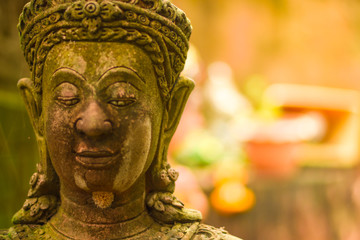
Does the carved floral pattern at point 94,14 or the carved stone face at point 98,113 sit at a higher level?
the carved floral pattern at point 94,14

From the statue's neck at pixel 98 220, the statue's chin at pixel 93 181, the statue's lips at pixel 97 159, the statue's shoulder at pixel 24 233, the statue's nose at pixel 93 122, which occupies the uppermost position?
the statue's nose at pixel 93 122

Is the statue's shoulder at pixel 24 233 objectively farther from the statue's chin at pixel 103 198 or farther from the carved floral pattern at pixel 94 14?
the carved floral pattern at pixel 94 14

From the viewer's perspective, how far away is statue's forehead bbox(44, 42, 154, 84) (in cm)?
117

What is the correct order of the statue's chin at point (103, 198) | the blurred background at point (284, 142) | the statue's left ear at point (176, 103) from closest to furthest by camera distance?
1. the statue's chin at point (103, 198)
2. the statue's left ear at point (176, 103)
3. the blurred background at point (284, 142)

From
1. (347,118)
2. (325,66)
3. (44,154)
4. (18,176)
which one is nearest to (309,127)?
(347,118)

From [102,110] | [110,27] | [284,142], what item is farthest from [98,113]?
[284,142]

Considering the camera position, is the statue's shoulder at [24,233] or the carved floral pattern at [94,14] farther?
the statue's shoulder at [24,233]

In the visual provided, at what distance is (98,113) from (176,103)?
32cm

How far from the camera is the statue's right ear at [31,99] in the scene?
1336 mm

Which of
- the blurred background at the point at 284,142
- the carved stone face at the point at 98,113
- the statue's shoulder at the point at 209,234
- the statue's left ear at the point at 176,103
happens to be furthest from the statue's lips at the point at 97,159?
the blurred background at the point at 284,142

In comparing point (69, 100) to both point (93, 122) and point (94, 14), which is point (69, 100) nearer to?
point (93, 122)

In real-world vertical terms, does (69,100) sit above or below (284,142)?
above

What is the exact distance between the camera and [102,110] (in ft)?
3.78


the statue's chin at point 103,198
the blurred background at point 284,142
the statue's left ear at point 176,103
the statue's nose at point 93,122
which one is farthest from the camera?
the blurred background at point 284,142
